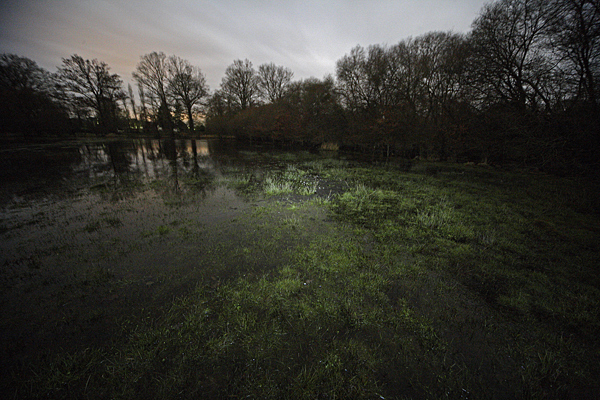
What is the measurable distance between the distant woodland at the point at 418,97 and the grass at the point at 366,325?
7.09 metres

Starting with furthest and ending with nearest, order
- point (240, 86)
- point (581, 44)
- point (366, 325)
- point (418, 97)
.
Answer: point (240, 86) → point (418, 97) → point (581, 44) → point (366, 325)

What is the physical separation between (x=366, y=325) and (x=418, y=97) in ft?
86.0

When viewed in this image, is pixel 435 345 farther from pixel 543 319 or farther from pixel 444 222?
pixel 444 222

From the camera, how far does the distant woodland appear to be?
8492 mm

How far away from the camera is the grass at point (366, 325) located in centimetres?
204

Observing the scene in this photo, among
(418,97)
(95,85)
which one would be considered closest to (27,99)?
(95,85)

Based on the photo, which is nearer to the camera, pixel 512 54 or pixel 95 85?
pixel 512 54

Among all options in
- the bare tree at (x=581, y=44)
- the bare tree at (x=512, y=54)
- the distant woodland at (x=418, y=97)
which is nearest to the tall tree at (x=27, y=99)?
the distant woodland at (x=418, y=97)

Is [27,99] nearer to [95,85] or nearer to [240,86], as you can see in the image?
[95,85]

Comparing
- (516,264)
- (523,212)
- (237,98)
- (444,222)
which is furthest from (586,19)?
(237,98)

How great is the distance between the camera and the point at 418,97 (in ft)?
71.8

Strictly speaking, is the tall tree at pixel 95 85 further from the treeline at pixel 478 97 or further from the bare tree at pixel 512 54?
the bare tree at pixel 512 54

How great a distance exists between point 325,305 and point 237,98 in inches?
2058

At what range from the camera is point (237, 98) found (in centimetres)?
4619
